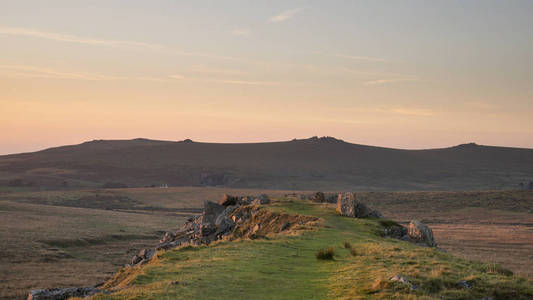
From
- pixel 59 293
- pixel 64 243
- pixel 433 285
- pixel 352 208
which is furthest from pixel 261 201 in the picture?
pixel 433 285

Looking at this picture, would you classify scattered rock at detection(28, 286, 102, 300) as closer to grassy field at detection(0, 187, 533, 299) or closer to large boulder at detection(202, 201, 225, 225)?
grassy field at detection(0, 187, 533, 299)

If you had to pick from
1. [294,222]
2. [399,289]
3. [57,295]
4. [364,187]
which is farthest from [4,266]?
[364,187]

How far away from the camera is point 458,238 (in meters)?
50.7

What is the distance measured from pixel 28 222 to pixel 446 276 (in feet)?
181

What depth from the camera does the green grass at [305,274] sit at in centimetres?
1428

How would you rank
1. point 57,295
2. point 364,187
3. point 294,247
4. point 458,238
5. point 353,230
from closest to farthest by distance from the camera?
point 57,295 < point 294,247 < point 353,230 < point 458,238 < point 364,187

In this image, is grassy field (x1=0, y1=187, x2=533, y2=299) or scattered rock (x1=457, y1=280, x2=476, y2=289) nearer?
scattered rock (x1=457, y1=280, x2=476, y2=289)

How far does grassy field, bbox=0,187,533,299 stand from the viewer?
113 feet

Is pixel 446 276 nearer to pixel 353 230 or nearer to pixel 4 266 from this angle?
pixel 353 230

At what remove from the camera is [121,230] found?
60406mm

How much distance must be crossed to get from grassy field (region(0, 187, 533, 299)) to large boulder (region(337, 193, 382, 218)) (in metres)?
7.67

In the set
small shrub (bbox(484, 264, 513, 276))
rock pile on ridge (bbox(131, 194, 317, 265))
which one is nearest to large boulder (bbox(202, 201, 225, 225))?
rock pile on ridge (bbox(131, 194, 317, 265))

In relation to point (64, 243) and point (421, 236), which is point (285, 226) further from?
point (64, 243)

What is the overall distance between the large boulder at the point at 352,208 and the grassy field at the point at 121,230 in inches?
302
